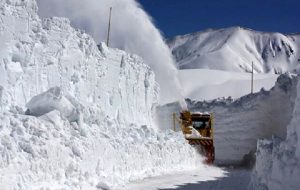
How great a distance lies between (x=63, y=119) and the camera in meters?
11.0

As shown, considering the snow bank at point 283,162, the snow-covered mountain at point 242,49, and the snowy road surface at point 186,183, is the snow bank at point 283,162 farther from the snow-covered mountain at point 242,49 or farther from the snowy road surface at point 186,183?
the snow-covered mountain at point 242,49

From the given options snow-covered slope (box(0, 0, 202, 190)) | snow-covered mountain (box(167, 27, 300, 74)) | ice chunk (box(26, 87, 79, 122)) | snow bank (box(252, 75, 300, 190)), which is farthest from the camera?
snow-covered mountain (box(167, 27, 300, 74))

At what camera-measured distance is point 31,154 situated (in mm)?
9109

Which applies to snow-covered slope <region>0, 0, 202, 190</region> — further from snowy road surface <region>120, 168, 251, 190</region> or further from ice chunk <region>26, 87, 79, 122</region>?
snowy road surface <region>120, 168, 251, 190</region>

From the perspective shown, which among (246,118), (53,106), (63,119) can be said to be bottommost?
(63,119)

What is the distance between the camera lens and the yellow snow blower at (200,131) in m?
20.5

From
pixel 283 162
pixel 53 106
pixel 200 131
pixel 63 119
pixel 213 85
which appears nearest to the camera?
pixel 283 162

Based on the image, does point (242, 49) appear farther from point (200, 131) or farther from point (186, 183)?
point (186, 183)

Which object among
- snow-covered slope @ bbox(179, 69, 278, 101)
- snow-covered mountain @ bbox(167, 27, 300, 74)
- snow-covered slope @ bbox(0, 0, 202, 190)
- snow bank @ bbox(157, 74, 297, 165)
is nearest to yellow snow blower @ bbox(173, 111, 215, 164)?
snow-covered slope @ bbox(0, 0, 202, 190)

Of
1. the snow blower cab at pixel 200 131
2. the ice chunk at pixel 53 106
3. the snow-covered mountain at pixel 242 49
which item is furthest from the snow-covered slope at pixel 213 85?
the snow-covered mountain at pixel 242 49

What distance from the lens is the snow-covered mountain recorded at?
14100 centimetres

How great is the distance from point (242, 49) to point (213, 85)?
304 feet

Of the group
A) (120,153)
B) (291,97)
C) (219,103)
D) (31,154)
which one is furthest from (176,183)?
(219,103)

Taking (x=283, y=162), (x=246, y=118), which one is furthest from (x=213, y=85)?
(x=283, y=162)
